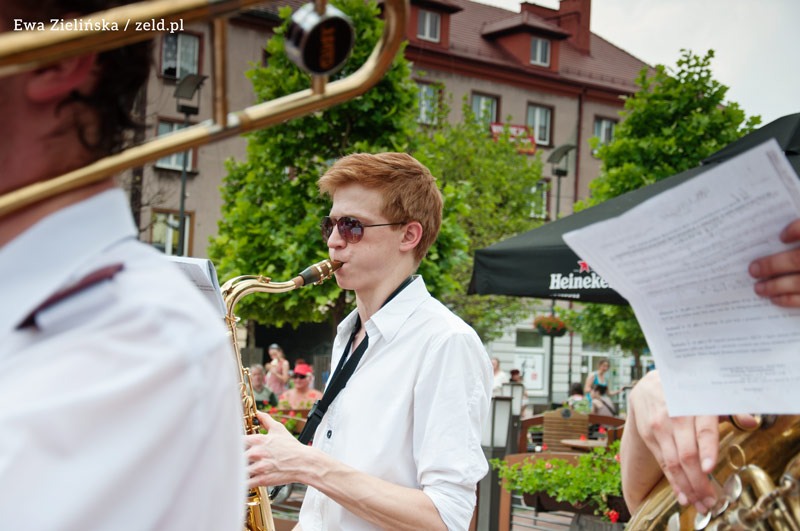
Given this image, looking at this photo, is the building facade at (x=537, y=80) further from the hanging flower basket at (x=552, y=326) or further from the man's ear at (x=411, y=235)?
the man's ear at (x=411, y=235)

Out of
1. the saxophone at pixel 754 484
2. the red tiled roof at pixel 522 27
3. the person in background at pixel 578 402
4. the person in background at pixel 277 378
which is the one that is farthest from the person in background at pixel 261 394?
the red tiled roof at pixel 522 27

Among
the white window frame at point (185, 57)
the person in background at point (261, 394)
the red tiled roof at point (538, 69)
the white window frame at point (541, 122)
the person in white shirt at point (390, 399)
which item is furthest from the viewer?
the white window frame at point (541, 122)

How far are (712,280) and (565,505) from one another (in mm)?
4935

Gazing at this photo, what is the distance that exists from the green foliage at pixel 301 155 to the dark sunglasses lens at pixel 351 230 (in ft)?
24.6

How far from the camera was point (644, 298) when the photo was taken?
3.93 ft

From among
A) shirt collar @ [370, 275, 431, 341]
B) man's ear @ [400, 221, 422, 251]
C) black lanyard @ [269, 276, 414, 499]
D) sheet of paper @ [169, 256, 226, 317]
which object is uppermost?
man's ear @ [400, 221, 422, 251]

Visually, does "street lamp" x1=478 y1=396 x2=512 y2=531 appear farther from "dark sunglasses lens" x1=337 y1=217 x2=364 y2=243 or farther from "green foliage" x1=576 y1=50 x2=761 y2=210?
"green foliage" x1=576 y1=50 x2=761 y2=210

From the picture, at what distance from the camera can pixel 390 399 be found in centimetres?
264

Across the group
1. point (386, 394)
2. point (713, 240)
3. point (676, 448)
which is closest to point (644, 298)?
point (713, 240)

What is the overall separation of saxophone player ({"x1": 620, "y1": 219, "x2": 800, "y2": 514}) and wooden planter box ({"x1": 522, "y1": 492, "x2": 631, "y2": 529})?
13.3 ft

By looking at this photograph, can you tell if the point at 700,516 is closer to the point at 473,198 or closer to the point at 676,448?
the point at 676,448

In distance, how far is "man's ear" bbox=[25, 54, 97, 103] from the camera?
0.92 metres

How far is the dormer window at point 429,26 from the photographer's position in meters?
32.6

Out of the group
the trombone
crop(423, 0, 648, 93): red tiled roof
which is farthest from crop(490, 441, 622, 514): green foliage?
crop(423, 0, 648, 93): red tiled roof
